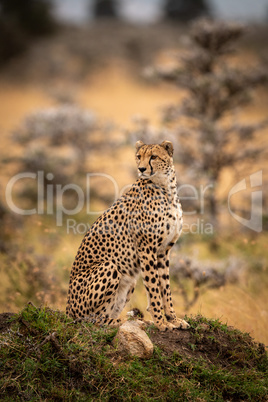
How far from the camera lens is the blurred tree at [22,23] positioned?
84.2 feet

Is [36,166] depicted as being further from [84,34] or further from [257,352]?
[84,34]

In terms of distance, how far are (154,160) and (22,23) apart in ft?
81.9

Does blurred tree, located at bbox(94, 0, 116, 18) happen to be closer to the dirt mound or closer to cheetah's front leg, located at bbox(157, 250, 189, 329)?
cheetah's front leg, located at bbox(157, 250, 189, 329)

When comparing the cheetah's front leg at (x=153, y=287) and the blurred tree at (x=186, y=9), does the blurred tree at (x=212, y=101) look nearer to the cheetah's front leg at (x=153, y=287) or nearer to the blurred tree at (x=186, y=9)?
the cheetah's front leg at (x=153, y=287)

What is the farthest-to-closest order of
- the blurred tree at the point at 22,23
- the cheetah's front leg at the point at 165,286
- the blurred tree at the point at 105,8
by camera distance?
1. the blurred tree at the point at 105,8
2. the blurred tree at the point at 22,23
3. the cheetah's front leg at the point at 165,286

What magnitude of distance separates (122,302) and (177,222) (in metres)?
0.87

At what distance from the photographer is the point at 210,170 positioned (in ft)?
31.8

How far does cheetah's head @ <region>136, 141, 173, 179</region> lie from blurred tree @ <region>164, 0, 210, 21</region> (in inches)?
1311

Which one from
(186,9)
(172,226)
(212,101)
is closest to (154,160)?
(172,226)

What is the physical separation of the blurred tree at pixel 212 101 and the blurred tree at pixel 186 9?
26.8 meters

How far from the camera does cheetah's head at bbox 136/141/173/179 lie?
4043 mm

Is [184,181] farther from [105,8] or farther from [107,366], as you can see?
[105,8]

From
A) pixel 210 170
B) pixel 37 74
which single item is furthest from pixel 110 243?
pixel 37 74

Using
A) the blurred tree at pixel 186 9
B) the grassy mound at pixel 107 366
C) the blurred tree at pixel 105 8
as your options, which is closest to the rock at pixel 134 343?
the grassy mound at pixel 107 366
